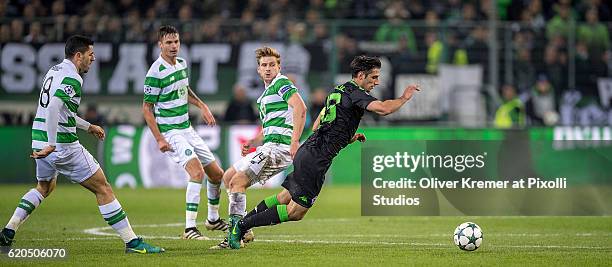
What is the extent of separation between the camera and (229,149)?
854 inches

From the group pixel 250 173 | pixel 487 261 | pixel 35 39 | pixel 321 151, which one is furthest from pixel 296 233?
pixel 35 39

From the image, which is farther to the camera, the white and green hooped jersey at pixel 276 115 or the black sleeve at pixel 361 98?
the white and green hooped jersey at pixel 276 115

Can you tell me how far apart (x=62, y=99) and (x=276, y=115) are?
8.06ft

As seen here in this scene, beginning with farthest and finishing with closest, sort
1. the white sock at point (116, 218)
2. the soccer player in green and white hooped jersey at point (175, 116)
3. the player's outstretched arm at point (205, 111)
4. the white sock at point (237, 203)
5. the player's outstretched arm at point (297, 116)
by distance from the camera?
the player's outstretched arm at point (205, 111) < the soccer player in green and white hooped jersey at point (175, 116) < the white sock at point (237, 203) < the player's outstretched arm at point (297, 116) < the white sock at point (116, 218)

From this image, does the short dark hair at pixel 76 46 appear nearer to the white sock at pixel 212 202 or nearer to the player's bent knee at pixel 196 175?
the player's bent knee at pixel 196 175

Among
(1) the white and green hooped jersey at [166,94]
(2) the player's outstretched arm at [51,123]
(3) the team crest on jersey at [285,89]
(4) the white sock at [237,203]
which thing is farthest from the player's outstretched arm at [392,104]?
(1) the white and green hooped jersey at [166,94]

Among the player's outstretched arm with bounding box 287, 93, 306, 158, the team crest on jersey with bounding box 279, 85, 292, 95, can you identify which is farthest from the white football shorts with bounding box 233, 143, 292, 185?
the team crest on jersey with bounding box 279, 85, 292, 95

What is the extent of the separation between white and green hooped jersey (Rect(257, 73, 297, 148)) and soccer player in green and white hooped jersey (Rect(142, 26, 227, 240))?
928mm

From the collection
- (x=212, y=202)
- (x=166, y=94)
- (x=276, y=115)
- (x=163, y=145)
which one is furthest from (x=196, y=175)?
(x=276, y=115)

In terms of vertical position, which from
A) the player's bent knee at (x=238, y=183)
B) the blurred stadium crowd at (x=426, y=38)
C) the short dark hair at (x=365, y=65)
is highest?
the blurred stadium crowd at (x=426, y=38)

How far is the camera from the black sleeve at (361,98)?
10.7 metres

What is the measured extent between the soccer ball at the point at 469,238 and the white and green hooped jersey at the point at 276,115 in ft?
7.07

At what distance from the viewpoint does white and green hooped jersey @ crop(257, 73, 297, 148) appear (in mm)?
12195

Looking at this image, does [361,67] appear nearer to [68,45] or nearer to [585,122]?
[68,45]
